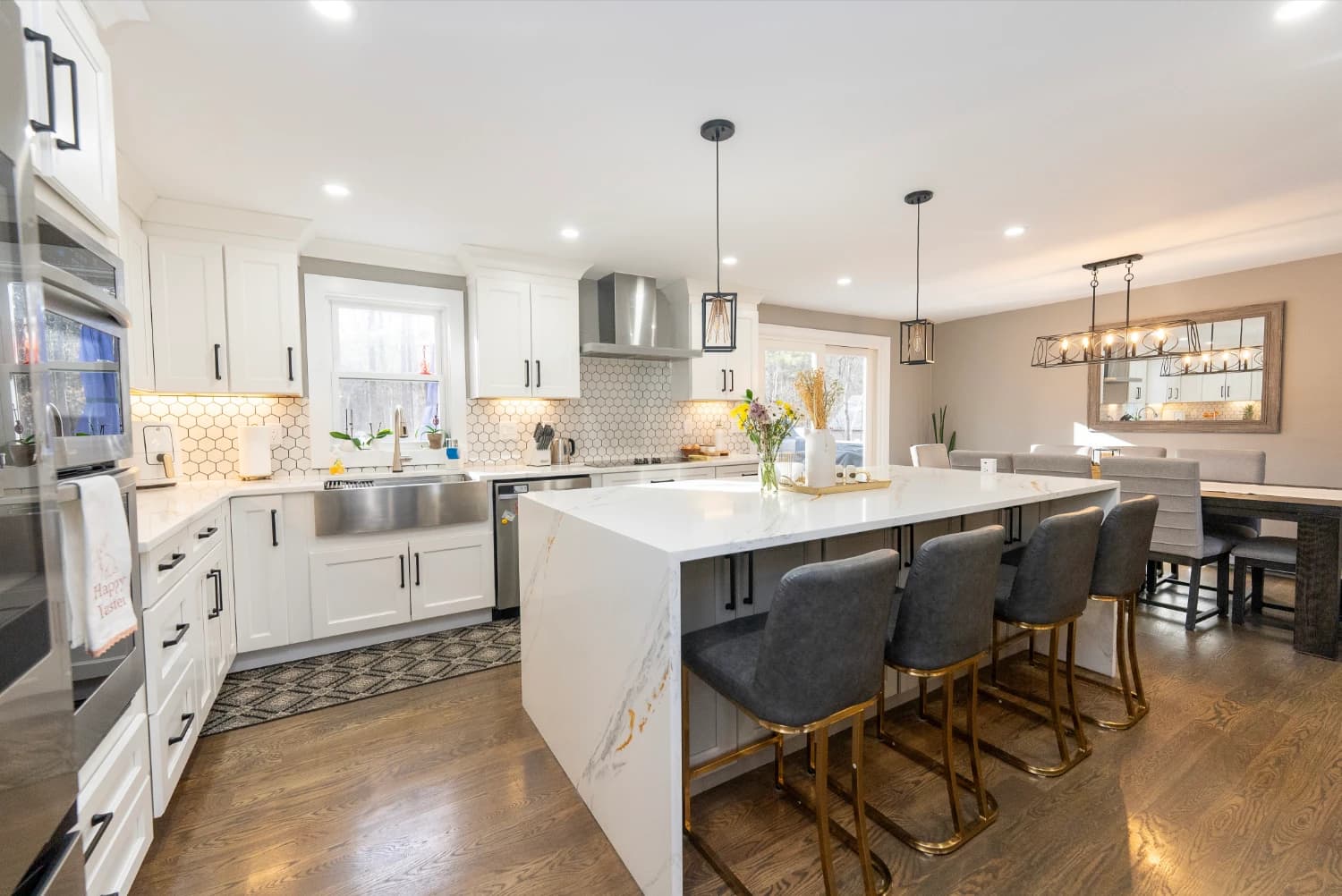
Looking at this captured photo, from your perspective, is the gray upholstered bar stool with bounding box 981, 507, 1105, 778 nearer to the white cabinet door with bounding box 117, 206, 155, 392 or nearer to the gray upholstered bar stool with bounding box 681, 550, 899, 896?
the gray upholstered bar stool with bounding box 681, 550, 899, 896

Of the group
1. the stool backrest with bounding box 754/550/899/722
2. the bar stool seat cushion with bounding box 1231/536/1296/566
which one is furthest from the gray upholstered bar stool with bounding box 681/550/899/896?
the bar stool seat cushion with bounding box 1231/536/1296/566

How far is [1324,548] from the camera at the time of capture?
2842 mm

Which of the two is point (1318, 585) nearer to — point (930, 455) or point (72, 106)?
point (930, 455)

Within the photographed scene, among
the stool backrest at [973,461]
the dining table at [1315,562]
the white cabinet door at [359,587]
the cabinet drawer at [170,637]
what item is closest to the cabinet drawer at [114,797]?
the cabinet drawer at [170,637]

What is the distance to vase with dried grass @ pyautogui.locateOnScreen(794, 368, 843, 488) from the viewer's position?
2.21 metres

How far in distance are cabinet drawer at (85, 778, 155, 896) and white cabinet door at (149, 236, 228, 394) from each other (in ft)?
7.26

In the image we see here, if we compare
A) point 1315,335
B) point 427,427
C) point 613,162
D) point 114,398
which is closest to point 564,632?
point 114,398

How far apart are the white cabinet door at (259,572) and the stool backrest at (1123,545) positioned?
12.4 ft

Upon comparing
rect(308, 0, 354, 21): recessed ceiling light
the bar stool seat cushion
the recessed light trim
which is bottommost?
the bar stool seat cushion

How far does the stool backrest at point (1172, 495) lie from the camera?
10.1 ft

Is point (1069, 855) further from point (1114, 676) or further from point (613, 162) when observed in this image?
point (613, 162)

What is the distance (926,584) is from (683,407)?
370 cm

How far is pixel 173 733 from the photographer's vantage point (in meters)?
1.72

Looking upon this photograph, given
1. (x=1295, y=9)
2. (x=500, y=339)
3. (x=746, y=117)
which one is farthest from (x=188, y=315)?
(x=1295, y=9)
